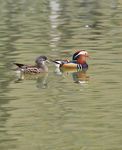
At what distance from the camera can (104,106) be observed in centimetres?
1316

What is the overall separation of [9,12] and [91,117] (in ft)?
84.4

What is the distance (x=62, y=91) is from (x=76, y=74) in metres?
2.87

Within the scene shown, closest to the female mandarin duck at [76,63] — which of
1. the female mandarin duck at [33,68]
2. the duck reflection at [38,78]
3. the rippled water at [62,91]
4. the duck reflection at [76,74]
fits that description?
the duck reflection at [76,74]

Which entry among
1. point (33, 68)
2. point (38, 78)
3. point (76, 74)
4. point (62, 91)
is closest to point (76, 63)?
point (76, 74)

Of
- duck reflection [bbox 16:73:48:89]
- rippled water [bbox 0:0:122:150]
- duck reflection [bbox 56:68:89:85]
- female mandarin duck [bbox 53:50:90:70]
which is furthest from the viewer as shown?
female mandarin duck [bbox 53:50:90:70]

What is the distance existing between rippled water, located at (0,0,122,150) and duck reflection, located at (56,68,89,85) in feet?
0.11

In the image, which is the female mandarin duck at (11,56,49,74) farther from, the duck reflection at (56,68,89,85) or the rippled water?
the duck reflection at (56,68,89,85)

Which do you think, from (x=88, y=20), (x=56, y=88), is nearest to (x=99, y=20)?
(x=88, y=20)

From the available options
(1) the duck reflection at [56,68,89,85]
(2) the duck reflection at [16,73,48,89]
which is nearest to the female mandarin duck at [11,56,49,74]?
(2) the duck reflection at [16,73,48,89]

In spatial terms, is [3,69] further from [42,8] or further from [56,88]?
[42,8]

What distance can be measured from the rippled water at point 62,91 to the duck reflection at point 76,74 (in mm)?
33

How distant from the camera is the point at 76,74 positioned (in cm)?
1778

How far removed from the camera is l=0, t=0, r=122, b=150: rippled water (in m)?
10.9

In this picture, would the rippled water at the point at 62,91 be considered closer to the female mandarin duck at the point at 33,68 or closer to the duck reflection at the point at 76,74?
the duck reflection at the point at 76,74
